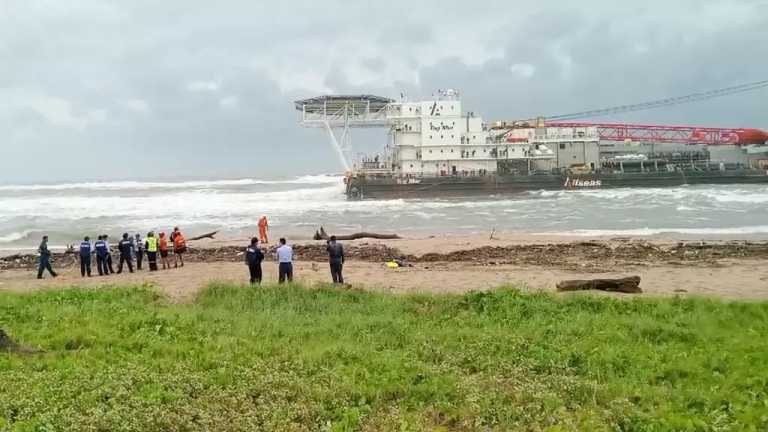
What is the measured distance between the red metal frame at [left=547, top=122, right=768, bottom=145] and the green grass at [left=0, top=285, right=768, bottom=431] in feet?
164

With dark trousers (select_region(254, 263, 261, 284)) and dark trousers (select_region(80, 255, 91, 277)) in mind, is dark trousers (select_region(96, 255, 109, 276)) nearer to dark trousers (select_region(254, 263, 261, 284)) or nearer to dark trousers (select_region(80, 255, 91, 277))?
dark trousers (select_region(80, 255, 91, 277))

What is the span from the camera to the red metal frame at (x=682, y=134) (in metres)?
58.7

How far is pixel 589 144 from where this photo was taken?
5188cm

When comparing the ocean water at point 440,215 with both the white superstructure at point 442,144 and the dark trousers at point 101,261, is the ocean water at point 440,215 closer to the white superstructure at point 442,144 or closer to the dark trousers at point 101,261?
the white superstructure at point 442,144

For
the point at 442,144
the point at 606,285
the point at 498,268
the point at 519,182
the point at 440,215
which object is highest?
the point at 442,144

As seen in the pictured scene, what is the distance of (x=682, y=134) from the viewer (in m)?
60.8

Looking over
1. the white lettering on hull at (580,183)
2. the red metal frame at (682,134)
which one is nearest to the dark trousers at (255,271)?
the white lettering on hull at (580,183)

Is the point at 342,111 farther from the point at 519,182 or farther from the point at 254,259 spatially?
the point at 254,259

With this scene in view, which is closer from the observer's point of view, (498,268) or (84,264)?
(498,268)

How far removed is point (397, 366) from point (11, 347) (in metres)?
4.30

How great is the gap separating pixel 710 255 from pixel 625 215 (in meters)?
13.3

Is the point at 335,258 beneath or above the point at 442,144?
beneath

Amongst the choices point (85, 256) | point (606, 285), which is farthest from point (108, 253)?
point (606, 285)

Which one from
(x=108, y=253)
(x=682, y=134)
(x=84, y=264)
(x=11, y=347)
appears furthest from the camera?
(x=682, y=134)
